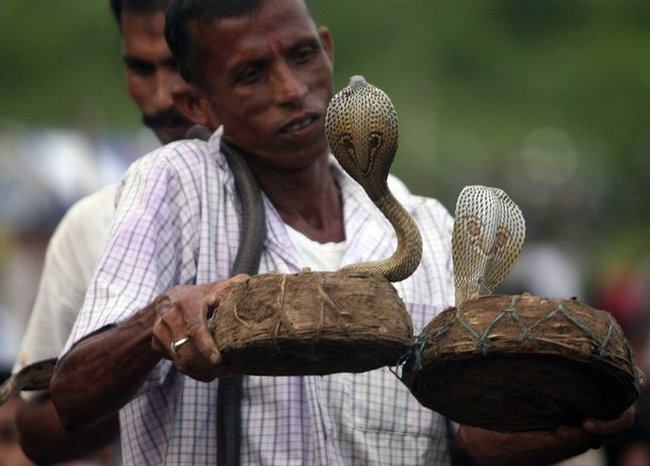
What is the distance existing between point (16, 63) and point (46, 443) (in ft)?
58.2

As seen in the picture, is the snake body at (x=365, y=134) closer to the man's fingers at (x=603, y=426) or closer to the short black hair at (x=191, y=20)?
the man's fingers at (x=603, y=426)

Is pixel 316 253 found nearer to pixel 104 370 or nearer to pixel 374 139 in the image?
pixel 104 370

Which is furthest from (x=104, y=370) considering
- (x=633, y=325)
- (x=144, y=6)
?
(x=633, y=325)

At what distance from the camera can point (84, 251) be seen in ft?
21.8

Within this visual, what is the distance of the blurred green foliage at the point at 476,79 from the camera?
22516mm

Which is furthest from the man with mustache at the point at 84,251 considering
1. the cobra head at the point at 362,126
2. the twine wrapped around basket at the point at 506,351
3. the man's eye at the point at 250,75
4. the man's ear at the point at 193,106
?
the cobra head at the point at 362,126

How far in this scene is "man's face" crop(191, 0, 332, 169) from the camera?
213 inches

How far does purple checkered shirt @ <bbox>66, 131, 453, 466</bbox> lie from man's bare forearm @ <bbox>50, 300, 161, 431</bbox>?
0.09 metres

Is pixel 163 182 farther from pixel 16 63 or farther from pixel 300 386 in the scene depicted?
pixel 16 63

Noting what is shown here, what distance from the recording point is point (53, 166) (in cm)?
1591

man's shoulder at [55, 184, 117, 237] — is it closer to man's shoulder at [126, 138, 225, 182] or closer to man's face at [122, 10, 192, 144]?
man's face at [122, 10, 192, 144]

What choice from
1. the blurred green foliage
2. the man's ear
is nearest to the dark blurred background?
the blurred green foliage

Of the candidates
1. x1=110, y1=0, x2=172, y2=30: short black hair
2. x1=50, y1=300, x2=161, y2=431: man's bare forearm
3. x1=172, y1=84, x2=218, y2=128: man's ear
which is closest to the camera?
x1=50, y1=300, x2=161, y2=431: man's bare forearm

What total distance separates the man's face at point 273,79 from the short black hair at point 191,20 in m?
0.02
